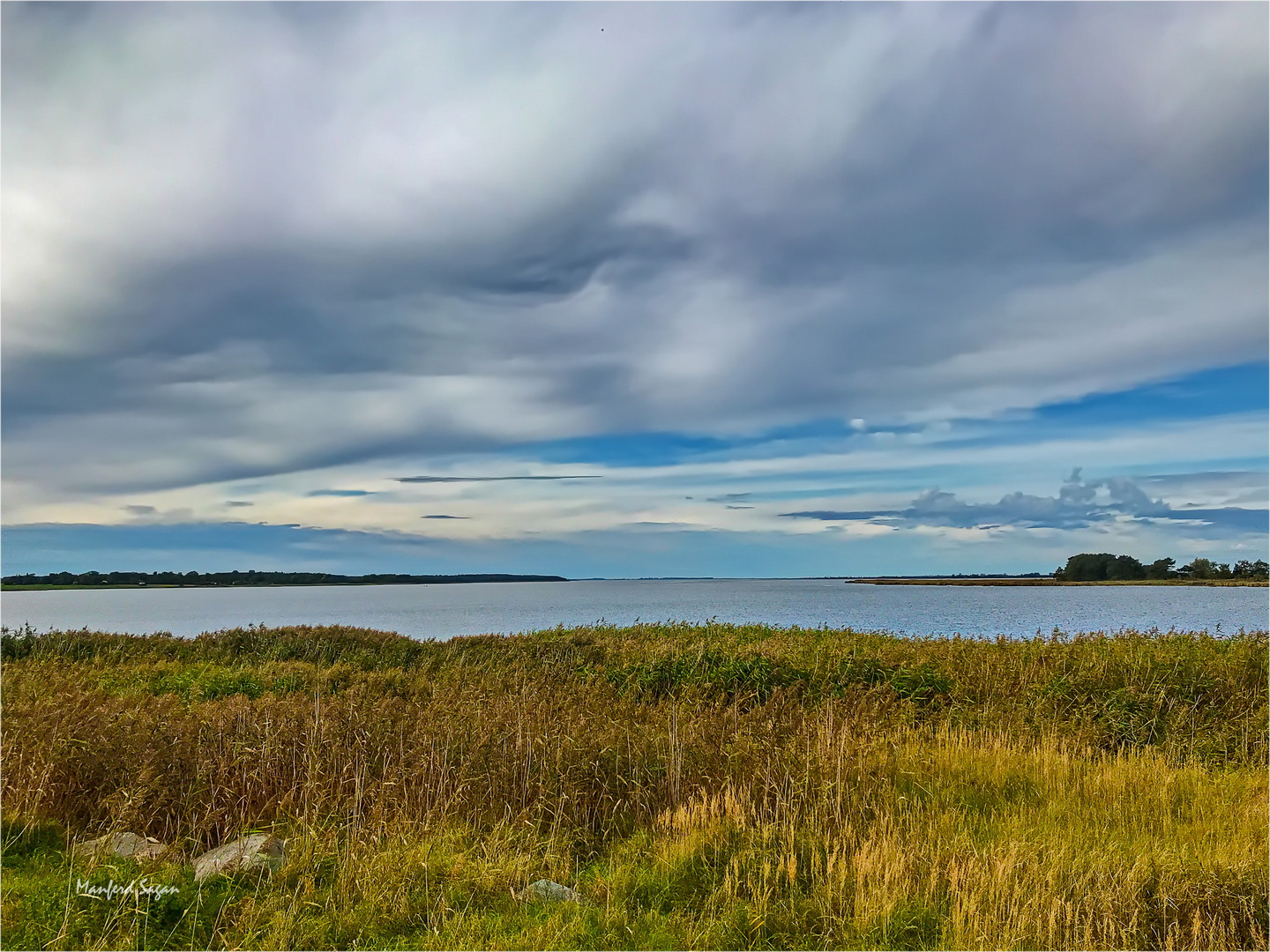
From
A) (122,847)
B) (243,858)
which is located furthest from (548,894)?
(122,847)

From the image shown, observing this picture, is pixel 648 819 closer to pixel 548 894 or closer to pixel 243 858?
pixel 548 894

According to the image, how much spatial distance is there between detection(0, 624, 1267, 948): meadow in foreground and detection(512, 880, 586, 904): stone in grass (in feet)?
0.43

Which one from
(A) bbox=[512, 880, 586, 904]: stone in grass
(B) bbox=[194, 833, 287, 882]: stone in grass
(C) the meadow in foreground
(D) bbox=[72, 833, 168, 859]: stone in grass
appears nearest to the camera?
(C) the meadow in foreground

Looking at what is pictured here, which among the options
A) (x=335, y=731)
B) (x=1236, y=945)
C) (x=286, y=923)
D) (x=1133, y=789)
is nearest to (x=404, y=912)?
(x=286, y=923)

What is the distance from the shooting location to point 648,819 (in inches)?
328

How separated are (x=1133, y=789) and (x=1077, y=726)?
5106 mm

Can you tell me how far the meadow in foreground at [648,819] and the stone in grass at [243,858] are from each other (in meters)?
0.13

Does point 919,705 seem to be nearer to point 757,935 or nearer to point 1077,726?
point 1077,726

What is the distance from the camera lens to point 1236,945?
5715 mm

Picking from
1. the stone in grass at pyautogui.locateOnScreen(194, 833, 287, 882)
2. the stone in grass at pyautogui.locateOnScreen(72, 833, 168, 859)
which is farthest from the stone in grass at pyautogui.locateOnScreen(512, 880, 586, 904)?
the stone in grass at pyautogui.locateOnScreen(72, 833, 168, 859)

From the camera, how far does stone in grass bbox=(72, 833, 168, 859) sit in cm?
673

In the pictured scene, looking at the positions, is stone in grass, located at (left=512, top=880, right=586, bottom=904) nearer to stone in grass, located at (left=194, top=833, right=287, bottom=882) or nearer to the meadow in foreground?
the meadow in foreground

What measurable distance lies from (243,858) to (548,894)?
2648mm

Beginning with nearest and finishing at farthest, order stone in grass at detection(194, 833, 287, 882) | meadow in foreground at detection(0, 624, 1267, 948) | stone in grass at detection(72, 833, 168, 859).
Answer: meadow in foreground at detection(0, 624, 1267, 948) → stone in grass at detection(194, 833, 287, 882) → stone in grass at detection(72, 833, 168, 859)
